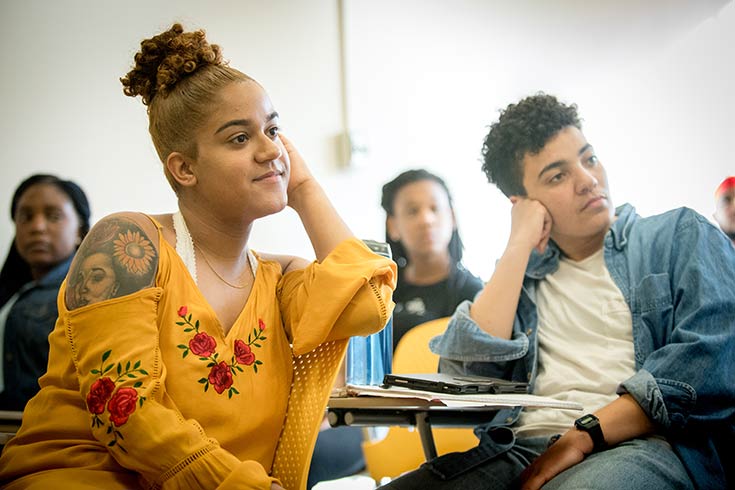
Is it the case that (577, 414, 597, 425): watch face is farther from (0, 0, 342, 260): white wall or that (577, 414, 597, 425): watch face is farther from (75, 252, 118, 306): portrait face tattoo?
(0, 0, 342, 260): white wall

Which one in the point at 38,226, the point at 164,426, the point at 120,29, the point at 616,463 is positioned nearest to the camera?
the point at 164,426

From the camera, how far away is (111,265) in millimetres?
1036

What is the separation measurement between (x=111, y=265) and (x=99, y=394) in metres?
0.20

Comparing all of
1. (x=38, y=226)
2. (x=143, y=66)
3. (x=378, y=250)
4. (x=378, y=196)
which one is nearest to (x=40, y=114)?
(x=38, y=226)

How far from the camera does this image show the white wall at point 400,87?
2.27m

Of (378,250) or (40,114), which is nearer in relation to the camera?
(378,250)

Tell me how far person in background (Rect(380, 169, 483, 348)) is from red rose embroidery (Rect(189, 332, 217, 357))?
1451mm

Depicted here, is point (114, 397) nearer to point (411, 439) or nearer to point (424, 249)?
point (411, 439)

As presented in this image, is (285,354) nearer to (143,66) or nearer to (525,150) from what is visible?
(143,66)

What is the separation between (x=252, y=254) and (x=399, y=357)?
0.76 metres

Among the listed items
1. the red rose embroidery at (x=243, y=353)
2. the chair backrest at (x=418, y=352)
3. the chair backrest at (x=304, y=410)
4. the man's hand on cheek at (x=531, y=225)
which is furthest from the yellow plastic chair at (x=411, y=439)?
the red rose embroidery at (x=243, y=353)

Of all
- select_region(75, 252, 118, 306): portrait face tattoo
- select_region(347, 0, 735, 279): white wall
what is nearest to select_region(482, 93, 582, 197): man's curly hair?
select_region(347, 0, 735, 279): white wall

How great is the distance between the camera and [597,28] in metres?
2.57

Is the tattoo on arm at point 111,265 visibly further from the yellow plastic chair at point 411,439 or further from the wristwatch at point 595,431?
the yellow plastic chair at point 411,439
